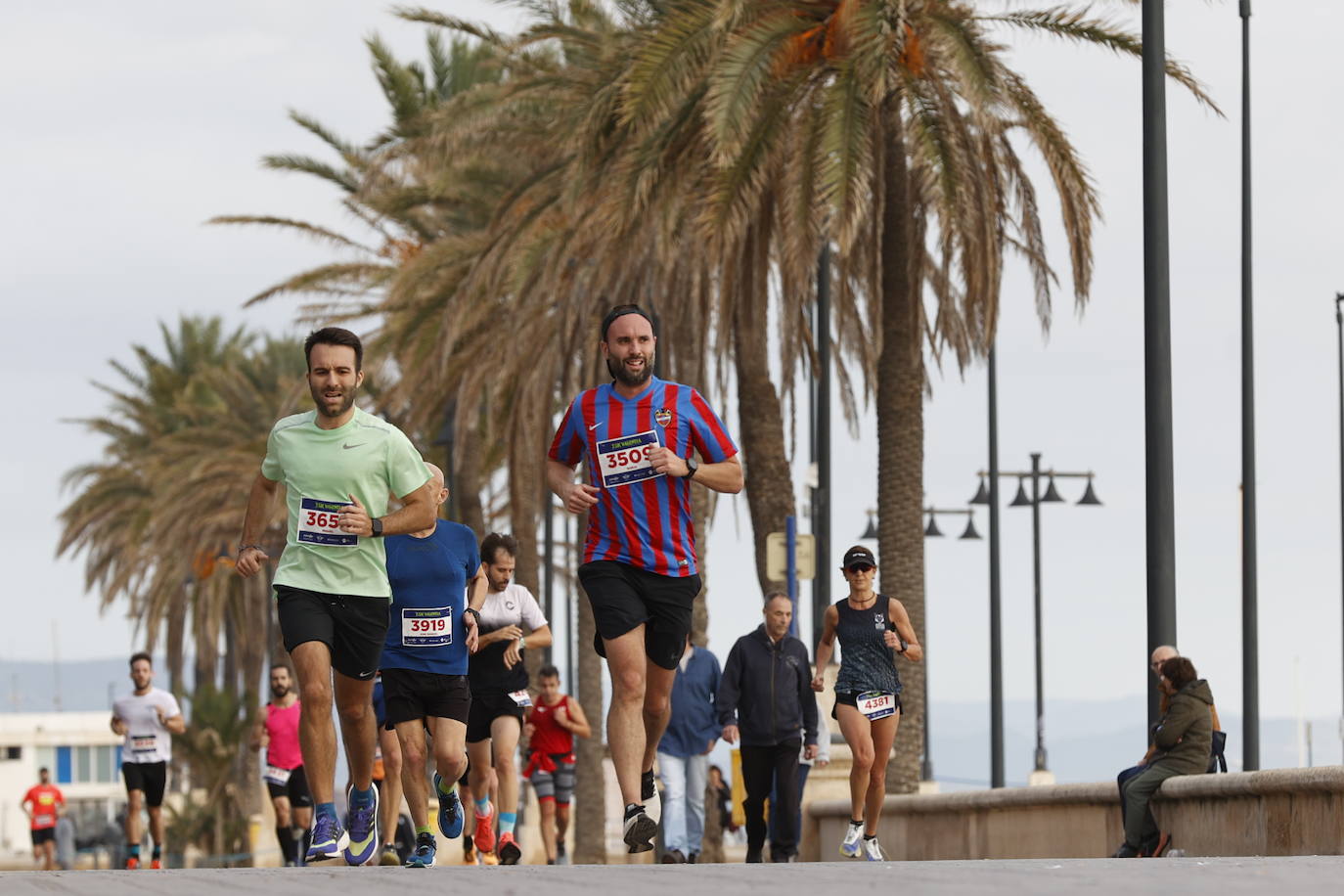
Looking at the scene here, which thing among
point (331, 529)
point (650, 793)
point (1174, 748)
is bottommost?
point (1174, 748)

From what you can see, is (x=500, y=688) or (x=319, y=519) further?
(x=500, y=688)

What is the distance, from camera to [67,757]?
10569cm

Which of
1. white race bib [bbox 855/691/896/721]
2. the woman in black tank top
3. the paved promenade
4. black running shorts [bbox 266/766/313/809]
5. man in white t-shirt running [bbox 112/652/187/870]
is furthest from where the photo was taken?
black running shorts [bbox 266/766/313/809]

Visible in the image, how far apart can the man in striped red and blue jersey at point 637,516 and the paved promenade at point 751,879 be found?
1882 millimetres

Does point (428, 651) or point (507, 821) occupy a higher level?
point (428, 651)

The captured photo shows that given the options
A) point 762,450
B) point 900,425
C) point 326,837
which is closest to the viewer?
point 326,837

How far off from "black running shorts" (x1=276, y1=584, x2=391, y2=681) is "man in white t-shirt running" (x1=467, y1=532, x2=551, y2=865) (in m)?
3.99

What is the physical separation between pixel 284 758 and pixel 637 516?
37.5 ft

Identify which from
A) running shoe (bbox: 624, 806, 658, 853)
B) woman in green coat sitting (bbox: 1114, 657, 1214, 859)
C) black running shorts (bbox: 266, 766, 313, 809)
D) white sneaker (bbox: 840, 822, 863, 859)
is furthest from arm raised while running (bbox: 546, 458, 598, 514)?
black running shorts (bbox: 266, 766, 313, 809)

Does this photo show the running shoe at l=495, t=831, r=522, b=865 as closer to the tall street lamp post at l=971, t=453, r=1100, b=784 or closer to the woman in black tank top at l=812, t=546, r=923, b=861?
the woman in black tank top at l=812, t=546, r=923, b=861

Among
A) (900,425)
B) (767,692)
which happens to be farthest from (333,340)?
(900,425)

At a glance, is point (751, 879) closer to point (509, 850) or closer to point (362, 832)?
point (362, 832)

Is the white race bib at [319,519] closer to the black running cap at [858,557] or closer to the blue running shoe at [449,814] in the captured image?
the blue running shoe at [449,814]

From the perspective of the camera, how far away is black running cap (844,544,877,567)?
13.8 m
